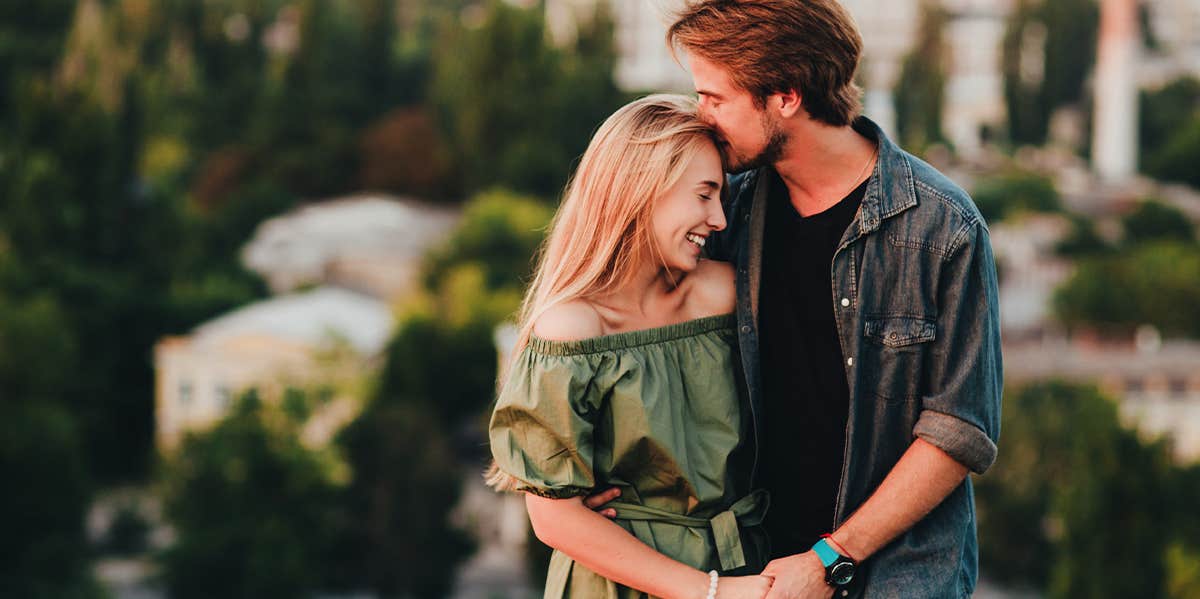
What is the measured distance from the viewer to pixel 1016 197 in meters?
35.2

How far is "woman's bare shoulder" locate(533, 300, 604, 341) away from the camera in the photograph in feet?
7.14

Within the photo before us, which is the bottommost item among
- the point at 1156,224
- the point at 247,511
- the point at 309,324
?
the point at 247,511

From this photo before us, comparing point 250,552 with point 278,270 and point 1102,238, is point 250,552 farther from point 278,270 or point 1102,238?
point 1102,238

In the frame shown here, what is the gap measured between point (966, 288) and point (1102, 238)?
112ft

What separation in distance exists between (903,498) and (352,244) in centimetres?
3031

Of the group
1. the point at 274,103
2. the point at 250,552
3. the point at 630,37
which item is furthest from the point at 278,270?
the point at 630,37

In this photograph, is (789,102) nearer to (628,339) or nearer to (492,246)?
(628,339)

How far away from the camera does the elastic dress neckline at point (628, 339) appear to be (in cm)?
217

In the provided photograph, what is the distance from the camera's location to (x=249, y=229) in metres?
33.7

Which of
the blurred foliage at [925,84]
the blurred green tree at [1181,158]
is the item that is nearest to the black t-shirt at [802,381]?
the blurred foliage at [925,84]

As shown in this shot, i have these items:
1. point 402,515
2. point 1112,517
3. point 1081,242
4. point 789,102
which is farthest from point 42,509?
point 1081,242

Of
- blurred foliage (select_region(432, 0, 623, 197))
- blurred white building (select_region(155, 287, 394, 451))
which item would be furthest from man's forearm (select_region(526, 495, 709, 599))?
blurred foliage (select_region(432, 0, 623, 197))

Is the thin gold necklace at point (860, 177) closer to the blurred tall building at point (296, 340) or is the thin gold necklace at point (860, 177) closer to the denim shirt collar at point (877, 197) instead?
the denim shirt collar at point (877, 197)

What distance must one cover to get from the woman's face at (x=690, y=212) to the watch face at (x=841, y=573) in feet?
1.53
